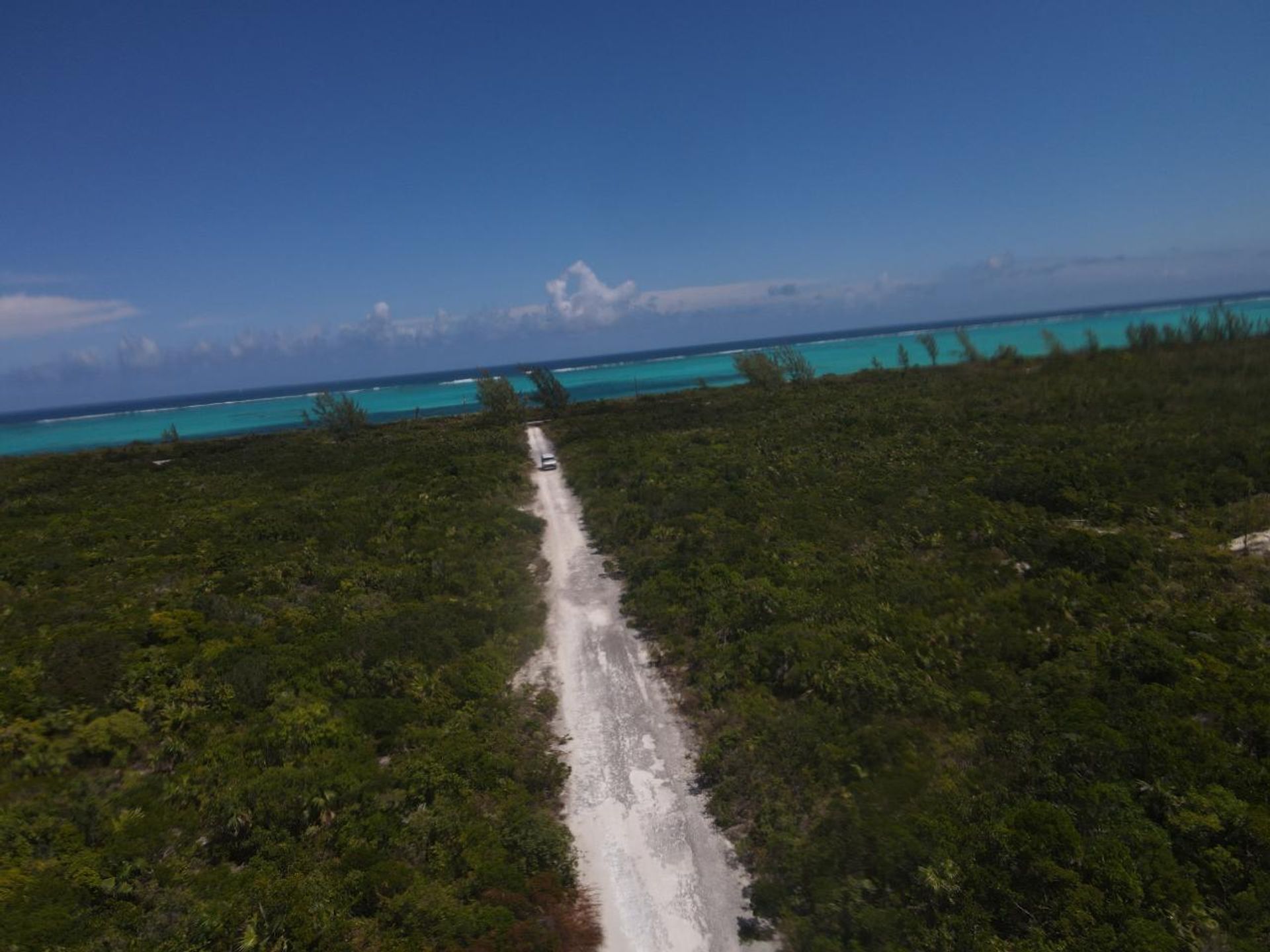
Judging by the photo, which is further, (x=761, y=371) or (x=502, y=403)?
(x=761, y=371)

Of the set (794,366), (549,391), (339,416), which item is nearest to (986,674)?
(549,391)

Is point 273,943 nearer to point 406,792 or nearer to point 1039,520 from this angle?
point 406,792

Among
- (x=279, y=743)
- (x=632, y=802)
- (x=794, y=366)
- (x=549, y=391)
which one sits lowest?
(x=632, y=802)

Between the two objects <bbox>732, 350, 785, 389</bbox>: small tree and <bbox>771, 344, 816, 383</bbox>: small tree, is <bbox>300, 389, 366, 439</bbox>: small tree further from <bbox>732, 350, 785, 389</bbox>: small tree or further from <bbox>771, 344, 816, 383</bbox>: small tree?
<bbox>771, 344, 816, 383</bbox>: small tree

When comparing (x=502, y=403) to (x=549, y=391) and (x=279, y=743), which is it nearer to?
(x=549, y=391)

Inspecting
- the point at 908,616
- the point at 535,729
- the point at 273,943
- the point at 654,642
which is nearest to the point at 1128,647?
the point at 908,616

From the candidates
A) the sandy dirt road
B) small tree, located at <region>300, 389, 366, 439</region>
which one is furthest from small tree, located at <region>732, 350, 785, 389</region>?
the sandy dirt road
